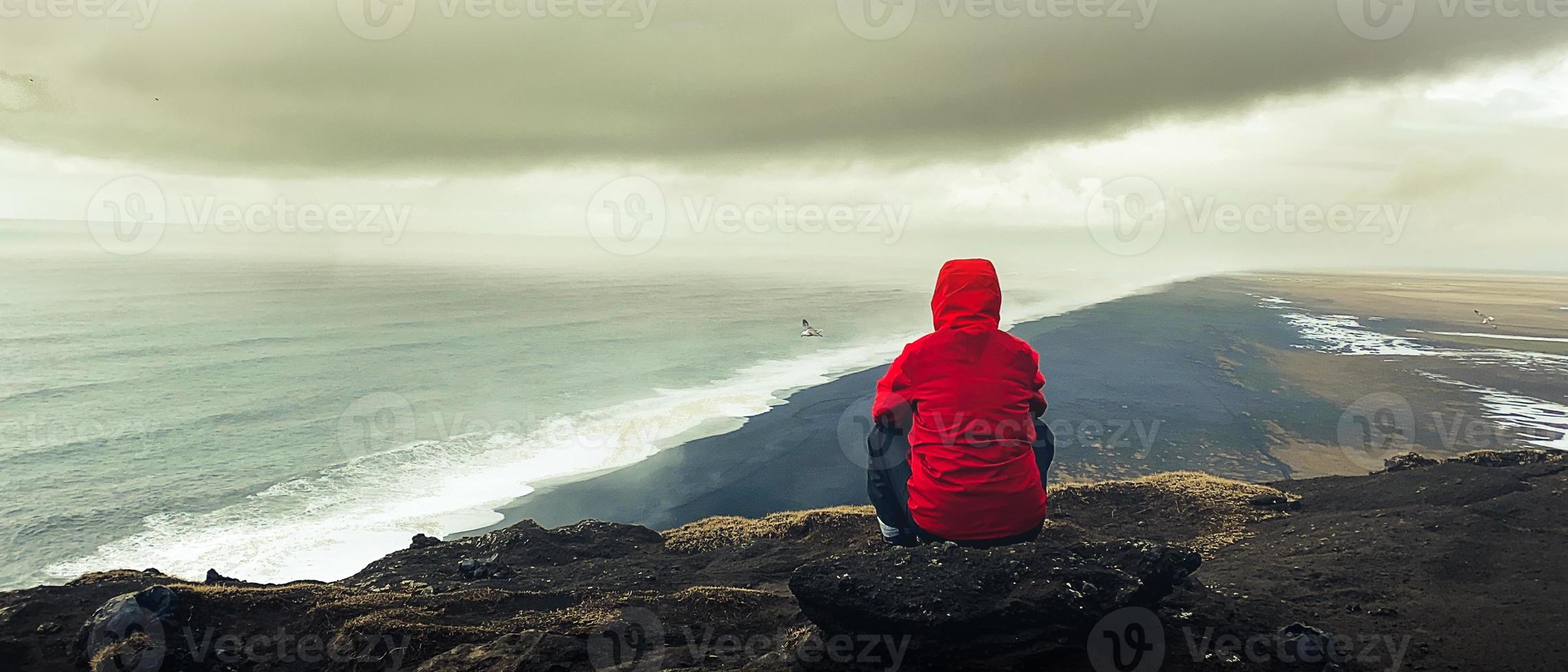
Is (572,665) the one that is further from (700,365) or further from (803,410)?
(700,365)

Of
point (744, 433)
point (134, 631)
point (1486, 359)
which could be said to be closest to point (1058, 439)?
point (744, 433)

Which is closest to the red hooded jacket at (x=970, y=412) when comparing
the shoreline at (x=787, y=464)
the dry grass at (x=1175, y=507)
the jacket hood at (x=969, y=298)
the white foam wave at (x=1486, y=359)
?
the jacket hood at (x=969, y=298)

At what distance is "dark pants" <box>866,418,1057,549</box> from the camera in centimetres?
532

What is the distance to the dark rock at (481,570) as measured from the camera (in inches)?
328

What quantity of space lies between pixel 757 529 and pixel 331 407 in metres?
23.7

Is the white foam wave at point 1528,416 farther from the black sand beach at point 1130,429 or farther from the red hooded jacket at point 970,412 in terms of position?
the red hooded jacket at point 970,412

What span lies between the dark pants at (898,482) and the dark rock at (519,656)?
2370 mm

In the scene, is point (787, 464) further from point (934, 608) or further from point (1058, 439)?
point (934, 608)

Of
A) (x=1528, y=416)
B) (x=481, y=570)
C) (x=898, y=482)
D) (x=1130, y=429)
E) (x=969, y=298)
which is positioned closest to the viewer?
(x=969, y=298)

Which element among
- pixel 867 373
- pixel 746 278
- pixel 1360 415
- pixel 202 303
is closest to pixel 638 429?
pixel 867 373

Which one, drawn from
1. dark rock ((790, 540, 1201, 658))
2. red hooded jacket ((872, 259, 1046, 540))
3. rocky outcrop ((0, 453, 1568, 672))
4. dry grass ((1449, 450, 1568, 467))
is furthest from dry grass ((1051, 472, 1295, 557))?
red hooded jacket ((872, 259, 1046, 540))

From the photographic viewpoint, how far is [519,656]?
5.15 m

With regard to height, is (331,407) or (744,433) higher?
(331,407)

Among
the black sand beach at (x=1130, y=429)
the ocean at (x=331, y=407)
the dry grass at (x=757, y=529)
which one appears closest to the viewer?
the dry grass at (x=757, y=529)
